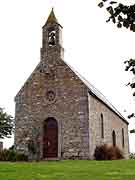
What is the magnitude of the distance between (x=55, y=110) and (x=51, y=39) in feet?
19.3

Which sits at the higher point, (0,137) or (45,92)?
(45,92)

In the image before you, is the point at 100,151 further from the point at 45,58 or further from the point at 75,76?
the point at 45,58

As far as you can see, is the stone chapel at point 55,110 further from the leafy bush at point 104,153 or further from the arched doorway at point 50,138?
the leafy bush at point 104,153

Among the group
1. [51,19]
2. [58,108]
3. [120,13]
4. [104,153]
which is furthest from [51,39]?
[120,13]

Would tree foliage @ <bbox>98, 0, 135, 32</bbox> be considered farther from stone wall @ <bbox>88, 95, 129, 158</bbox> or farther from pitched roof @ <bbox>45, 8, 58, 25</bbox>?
pitched roof @ <bbox>45, 8, 58, 25</bbox>

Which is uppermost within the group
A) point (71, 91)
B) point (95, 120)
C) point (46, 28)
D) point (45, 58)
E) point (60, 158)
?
point (46, 28)

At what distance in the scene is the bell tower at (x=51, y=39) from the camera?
28.9m

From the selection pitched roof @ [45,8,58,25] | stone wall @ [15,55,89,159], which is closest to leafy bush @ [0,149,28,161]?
stone wall @ [15,55,89,159]

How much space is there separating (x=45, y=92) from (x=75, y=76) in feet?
8.74

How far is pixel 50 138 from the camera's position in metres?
27.6

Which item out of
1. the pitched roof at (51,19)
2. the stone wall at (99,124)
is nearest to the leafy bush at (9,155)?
the stone wall at (99,124)

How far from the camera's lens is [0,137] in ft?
93.9

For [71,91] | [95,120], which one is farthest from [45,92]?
[95,120]

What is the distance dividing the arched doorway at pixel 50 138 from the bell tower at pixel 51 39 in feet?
16.7
